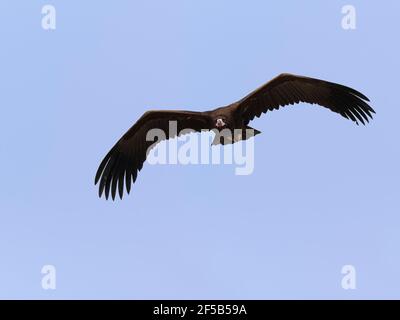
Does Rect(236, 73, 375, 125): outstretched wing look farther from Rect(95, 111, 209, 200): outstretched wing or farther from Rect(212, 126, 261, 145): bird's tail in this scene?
Rect(95, 111, 209, 200): outstretched wing

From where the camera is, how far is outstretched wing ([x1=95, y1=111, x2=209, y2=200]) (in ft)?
61.1

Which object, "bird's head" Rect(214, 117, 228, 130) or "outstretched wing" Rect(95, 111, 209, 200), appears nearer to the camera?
"bird's head" Rect(214, 117, 228, 130)

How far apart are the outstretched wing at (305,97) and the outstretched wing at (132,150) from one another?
1345mm

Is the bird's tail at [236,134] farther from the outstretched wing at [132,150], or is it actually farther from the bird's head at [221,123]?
the outstretched wing at [132,150]

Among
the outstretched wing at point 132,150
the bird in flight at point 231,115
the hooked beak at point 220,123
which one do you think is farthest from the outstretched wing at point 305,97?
the outstretched wing at point 132,150

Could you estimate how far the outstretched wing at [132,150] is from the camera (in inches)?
733

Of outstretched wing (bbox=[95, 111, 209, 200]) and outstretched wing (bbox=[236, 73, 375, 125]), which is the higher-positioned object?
outstretched wing (bbox=[236, 73, 375, 125])

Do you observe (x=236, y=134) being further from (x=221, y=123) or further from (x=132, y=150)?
(x=132, y=150)

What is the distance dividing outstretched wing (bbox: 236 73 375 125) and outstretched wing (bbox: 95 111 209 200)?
1.35 m

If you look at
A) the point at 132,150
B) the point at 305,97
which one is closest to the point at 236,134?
the point at 305,97

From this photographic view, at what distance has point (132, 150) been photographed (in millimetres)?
19188

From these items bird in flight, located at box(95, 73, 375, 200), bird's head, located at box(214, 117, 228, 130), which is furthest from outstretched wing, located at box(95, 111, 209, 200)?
bird's head, located at box(214, 117, 228, 130)
